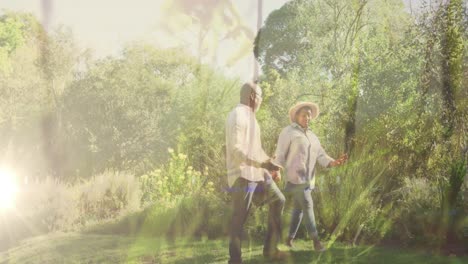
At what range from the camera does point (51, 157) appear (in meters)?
28.6

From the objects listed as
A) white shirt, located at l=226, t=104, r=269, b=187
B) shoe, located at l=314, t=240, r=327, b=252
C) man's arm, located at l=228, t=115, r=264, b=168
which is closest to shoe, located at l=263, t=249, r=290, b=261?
shoe, located at l=314, t=240, r=327, b=252

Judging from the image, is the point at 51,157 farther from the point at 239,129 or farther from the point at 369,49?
the point at 239,129

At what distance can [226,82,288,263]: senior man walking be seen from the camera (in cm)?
633

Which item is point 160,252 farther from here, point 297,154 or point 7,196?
point 7,196

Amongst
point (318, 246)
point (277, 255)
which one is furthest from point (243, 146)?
point (318, 246)

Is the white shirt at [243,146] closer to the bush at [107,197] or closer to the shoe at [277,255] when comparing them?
the shoe at [277,255]

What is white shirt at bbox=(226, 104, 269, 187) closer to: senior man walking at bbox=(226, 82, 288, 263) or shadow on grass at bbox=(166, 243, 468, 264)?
senior man walking at bbox=(226, 82, 288, 263)

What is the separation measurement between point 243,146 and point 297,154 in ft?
5.13

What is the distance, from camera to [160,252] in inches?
348

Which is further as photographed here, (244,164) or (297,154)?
(297,154)

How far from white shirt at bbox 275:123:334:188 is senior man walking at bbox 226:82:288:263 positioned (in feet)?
2.60

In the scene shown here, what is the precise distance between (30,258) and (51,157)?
66.9ft

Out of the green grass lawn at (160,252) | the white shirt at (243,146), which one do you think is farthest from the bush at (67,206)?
the white shirt at (243,146)

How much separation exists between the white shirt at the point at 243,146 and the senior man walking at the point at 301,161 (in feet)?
3.57
